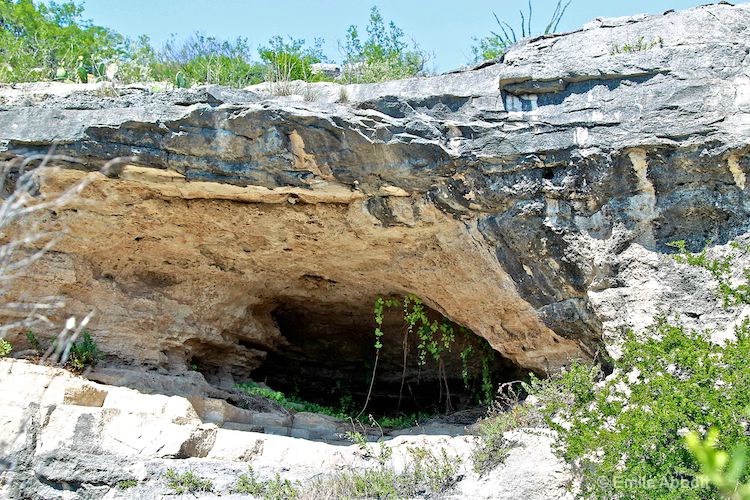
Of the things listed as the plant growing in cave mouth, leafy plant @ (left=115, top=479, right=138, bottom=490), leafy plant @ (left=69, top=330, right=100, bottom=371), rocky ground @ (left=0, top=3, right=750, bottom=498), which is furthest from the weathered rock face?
leafy plant @ (left=115, top=479, right=138, bottom=490)

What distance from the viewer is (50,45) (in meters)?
9.06

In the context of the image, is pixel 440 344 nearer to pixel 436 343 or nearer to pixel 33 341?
pixel 436 343

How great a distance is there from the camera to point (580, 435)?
4.82 meters

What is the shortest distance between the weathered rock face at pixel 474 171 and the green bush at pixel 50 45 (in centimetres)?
128

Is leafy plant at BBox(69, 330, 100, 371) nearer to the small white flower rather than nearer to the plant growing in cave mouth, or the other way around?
the plant growing in cave mouth

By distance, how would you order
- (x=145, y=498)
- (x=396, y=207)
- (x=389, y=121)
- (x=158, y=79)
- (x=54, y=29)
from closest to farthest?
(x=145, y=498), (x=389, y=121), (x=396, y=207), (x=158, y=79), (x=54, y=29)

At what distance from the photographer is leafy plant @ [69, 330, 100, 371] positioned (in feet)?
20.7

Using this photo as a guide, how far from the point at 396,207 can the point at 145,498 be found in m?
2.90

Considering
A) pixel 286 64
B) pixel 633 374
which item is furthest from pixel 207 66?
pixel 633 374

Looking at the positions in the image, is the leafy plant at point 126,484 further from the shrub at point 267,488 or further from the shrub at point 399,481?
the shrub at point 399,481

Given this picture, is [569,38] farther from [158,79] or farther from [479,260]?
[158,79]

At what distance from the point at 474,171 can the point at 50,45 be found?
236 inches

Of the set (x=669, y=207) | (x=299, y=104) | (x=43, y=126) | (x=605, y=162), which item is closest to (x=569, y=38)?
(x=605, y=162)

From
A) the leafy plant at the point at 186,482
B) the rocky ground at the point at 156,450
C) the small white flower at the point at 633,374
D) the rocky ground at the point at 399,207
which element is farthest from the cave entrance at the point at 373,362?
the leafy plant at the point at 186,482
